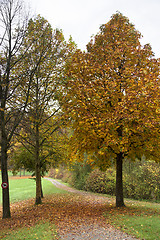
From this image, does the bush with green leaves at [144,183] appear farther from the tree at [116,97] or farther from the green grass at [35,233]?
the green grass at [35,233]

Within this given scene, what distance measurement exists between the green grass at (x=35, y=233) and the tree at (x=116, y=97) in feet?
10.6

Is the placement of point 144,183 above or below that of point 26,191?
above

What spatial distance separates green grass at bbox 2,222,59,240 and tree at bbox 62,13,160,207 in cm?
322

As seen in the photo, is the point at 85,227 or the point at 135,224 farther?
the point at 85,227

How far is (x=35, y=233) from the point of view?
6219 mm

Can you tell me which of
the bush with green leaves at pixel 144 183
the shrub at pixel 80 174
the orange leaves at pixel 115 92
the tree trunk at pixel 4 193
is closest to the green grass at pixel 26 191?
the shrub at pixel 80 174

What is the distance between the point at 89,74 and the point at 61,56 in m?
3.36

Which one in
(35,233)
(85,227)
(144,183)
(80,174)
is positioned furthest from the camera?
(80,174)

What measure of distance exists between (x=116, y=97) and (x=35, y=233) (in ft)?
19.8

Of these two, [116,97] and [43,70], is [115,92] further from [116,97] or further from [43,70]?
[43,70]

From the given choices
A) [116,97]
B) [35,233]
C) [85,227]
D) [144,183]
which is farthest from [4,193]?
[144,183]

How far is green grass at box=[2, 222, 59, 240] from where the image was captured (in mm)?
5914

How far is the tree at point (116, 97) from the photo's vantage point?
755cm

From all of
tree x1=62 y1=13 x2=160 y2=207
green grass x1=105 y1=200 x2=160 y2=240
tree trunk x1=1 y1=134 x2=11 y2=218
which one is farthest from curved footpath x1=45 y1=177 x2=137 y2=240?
tree trunk x1=1 y1=134 x2=11 y2=218
